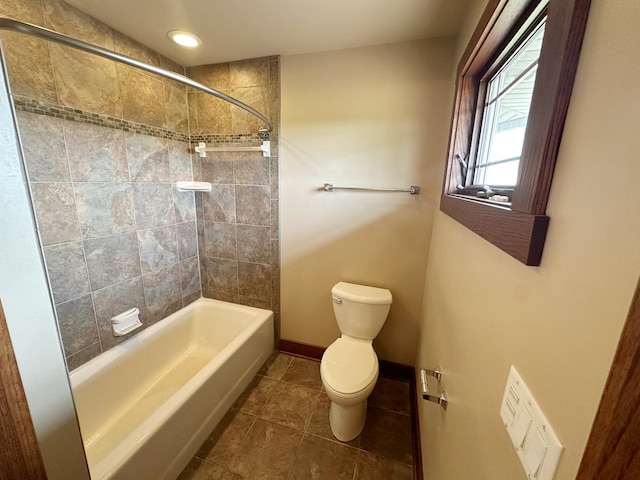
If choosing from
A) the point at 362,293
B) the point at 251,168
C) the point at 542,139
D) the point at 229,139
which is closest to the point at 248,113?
the point at 229,139

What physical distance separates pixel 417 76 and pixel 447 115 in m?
0.32

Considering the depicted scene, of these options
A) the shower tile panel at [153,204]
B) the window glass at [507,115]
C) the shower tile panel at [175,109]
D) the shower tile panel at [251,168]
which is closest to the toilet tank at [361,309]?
the window glass at [507,115]

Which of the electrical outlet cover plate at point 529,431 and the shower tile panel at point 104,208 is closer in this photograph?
the electrical outlet cover plate at point 529,431

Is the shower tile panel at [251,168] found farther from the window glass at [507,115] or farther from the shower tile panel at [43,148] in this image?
the window glass at [507,115]

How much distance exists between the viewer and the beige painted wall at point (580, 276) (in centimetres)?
29

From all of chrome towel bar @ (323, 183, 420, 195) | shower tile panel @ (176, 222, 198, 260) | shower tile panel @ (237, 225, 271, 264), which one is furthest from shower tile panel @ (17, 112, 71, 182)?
chrome towel bar @ (323, 183, 420, 195)

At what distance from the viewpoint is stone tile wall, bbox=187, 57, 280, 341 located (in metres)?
1.90

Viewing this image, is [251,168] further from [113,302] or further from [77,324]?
[77,324]

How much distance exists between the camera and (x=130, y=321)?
1660 millimetres

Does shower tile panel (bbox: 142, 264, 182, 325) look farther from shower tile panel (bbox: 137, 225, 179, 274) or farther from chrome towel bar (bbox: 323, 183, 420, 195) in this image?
chrome towel bar (bbox: 323, 183, 420, 195)

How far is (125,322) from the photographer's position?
1.63 meters

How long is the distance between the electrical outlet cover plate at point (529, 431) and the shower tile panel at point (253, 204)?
180 centimetres

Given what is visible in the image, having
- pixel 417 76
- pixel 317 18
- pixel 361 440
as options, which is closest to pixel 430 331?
pixel 361 440

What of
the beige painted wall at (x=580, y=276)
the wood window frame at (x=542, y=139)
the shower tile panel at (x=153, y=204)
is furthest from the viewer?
the shower tile panel at (x=153, y=204)
